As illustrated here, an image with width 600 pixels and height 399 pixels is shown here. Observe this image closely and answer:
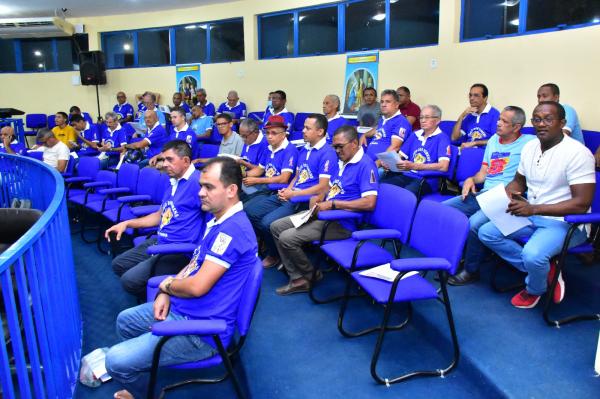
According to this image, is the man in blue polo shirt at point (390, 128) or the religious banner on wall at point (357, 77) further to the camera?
the religious banner on wall at point (357, 77)

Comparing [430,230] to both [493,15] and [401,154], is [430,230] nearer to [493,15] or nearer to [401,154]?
[401,154]

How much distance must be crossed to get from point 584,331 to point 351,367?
1273mm

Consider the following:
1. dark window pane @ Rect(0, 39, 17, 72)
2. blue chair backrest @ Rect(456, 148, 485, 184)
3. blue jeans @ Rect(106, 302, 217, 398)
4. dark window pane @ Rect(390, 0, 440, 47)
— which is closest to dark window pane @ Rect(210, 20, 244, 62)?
dark window pane @ Rect(390, 0, 440, 47)

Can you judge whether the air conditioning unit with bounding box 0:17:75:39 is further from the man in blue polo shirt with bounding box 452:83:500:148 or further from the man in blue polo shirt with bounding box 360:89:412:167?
the man in blue polo shirt with bounding box 452:83:500:148

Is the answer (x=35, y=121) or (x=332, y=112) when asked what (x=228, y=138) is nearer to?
(x=332, y=112)

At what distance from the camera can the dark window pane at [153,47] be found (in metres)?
11.0

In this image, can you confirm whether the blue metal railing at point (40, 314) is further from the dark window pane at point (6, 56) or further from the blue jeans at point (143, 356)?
the dark window pane at point (6, 56)

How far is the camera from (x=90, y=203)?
4773 millimetres

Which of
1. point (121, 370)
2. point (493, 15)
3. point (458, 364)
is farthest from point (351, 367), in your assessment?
point (493, 15)

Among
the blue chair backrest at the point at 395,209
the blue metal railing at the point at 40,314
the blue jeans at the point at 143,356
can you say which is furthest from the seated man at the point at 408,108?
the blue jeans at the point at 143,356

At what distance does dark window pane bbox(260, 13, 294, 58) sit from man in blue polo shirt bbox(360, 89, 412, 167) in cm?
441

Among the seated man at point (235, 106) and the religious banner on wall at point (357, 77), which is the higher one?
the religious banner on wall at point (357, 77)

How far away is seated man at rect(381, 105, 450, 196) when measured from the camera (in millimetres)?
4051

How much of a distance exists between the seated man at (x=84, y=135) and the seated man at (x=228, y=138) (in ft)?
9.94
